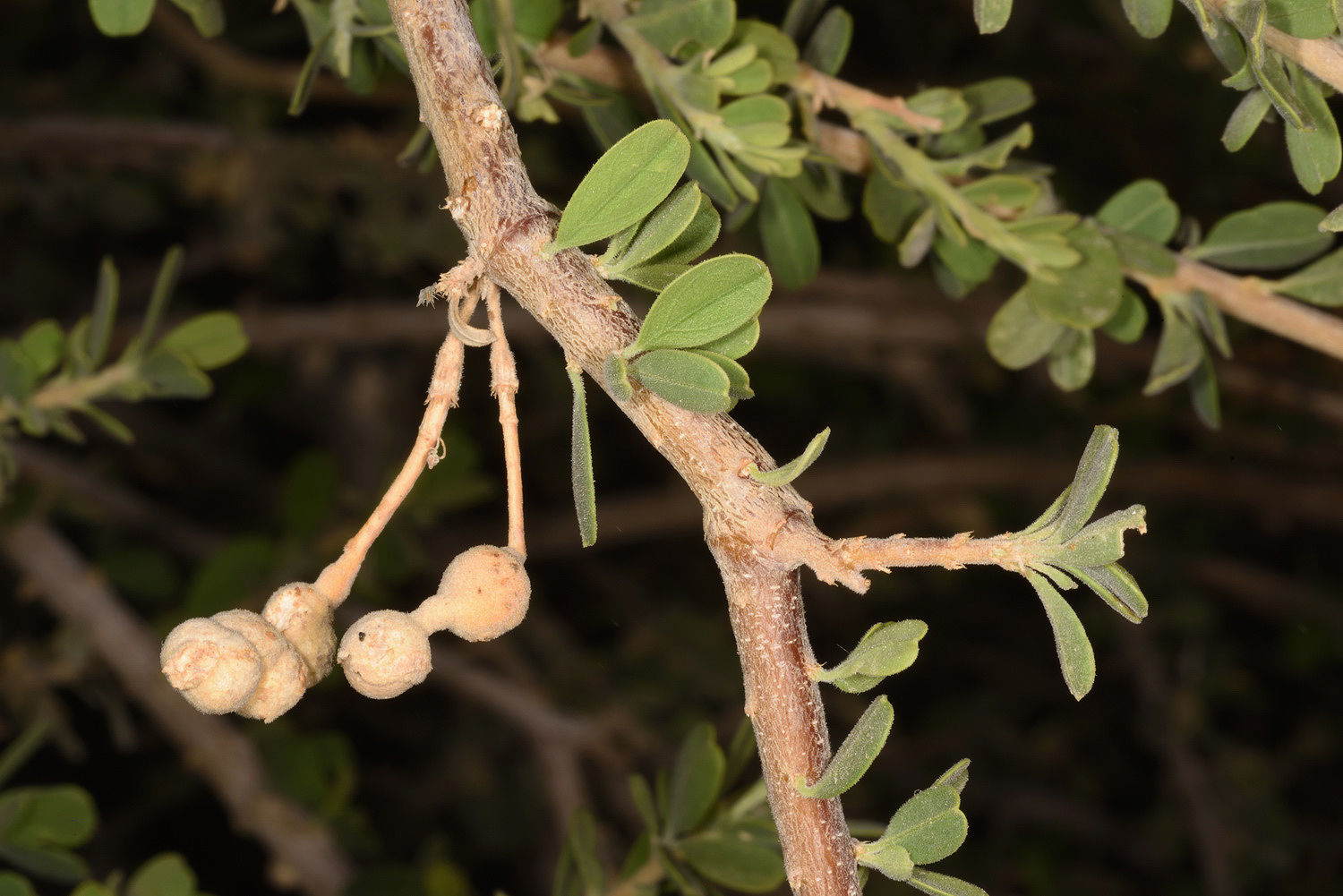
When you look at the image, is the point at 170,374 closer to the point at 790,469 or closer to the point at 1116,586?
the point at 790,469

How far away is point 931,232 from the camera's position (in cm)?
95

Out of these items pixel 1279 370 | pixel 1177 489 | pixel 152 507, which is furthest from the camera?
pixel 1177 489

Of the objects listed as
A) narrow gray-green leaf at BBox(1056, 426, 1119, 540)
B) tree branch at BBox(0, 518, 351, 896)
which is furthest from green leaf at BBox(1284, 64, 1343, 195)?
tree branch at BBox(0, 518, 351, 896)

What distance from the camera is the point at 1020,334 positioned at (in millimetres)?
994

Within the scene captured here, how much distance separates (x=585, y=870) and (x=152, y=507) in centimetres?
147

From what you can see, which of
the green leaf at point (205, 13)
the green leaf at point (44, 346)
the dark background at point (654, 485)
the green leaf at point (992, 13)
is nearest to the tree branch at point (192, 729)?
the dark background at point (654, 485)

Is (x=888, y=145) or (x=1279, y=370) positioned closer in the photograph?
(x=888, y=145)

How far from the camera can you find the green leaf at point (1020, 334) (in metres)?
0.99

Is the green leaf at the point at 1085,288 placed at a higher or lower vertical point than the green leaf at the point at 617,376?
lower

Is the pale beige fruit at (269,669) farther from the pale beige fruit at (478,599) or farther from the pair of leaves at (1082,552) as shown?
the pair of leaves at (1082,552)

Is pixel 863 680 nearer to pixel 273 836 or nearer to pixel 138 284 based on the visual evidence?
pixel 273 836

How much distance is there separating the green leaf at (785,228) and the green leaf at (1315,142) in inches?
12.9

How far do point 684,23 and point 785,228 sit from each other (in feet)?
0.58

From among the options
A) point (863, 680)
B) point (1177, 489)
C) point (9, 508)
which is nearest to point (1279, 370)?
point (1177, 489)
